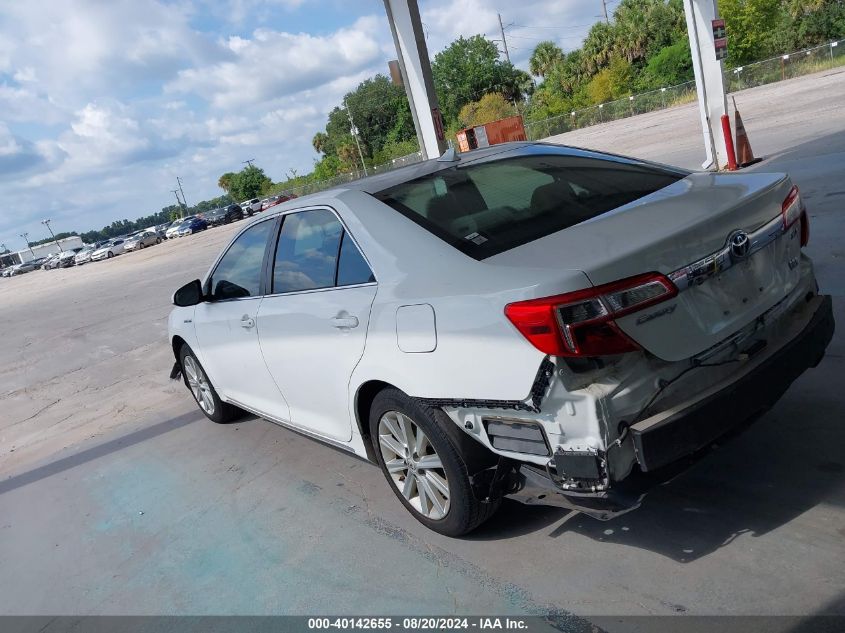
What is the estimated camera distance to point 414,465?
3461 mm

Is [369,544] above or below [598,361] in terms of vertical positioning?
below

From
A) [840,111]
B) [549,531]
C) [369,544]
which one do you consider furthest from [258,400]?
[840,111]

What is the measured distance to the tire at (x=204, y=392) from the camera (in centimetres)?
587

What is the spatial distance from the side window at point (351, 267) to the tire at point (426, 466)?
57 centimetres

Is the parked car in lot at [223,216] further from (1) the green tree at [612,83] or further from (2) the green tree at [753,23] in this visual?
(2) the green tree at [753,23]

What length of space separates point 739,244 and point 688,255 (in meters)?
0.31

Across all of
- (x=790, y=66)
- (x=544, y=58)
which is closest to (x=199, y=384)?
(x=790, y=66)

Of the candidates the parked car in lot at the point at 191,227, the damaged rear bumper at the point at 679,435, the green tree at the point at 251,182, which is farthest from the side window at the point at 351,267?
the green tree at the point at 251,182

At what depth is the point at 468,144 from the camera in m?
22.0

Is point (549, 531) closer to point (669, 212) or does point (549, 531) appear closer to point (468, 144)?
point (669, 212)

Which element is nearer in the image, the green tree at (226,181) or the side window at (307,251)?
the side window at (307,251)

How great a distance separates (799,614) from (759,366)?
91 centimetres

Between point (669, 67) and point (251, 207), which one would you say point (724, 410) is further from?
point (251, 207)

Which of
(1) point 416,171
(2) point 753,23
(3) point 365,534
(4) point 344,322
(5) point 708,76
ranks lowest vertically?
(3) point 365,534
